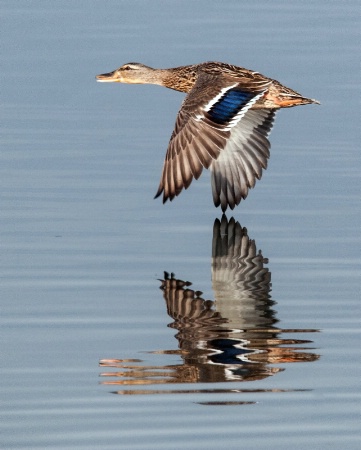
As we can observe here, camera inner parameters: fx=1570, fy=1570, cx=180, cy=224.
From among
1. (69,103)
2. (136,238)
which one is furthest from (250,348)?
(69,103)

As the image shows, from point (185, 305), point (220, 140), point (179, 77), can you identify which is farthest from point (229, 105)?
point (185, 305)

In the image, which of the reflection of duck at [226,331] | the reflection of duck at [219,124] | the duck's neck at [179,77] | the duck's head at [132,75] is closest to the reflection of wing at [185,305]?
the reflection of duck at [226,331]

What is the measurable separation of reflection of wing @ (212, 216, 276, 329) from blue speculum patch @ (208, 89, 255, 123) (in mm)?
1092

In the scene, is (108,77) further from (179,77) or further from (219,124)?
(219,124)

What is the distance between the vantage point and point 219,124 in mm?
15625

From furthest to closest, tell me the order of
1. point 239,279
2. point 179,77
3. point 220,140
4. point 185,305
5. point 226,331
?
point 179,77, point 220,140, point 239,279, point 185,305, point 226,331

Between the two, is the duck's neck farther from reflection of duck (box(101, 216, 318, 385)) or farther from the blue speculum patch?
reflection of duck (box(101, 216, 318, 385))

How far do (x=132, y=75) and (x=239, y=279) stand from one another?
275 inches

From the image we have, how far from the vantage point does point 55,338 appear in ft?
37.1

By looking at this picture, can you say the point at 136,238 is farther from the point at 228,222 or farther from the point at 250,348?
the point at 250,348

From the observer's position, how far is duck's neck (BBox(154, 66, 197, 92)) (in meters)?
18.9

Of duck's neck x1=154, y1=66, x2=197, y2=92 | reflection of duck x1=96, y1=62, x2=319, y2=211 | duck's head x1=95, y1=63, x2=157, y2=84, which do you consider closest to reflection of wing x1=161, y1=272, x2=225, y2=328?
reflection of duck x1=96, y1=62, x2=319, y2=211

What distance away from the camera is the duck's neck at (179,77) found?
18.9 metres

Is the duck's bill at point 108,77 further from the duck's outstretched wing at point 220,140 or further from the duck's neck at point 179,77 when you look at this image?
the duck's outstretched wing at point 220,140
